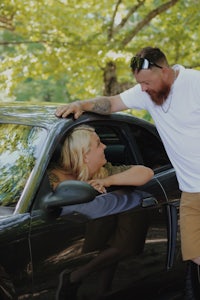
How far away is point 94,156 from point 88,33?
8.04m

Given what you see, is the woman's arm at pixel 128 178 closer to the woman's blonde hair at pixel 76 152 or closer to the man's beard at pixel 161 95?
the woman's blonde hair at pixel 76 152

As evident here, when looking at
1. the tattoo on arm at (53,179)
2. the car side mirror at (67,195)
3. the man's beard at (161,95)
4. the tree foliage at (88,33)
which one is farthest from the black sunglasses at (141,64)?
the tree foliage at (88,33)

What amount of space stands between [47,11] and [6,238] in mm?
8630

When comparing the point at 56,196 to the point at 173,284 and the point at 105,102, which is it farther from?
the point at 173,284

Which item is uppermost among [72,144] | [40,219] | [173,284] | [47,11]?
[47,11]

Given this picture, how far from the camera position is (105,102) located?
3.80 metres

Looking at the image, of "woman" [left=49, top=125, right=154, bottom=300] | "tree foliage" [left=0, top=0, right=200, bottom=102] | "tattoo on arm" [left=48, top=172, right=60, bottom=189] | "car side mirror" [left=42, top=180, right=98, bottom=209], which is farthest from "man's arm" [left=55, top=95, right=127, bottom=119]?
"tree foliage" [left=0, top=0, right=200, bottom=102]

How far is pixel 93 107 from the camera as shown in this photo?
368 centimetres

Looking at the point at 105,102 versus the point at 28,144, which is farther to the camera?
the point at 105,102

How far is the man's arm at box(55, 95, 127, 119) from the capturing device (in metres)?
3.46

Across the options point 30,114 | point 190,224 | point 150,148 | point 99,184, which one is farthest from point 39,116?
point 190,224

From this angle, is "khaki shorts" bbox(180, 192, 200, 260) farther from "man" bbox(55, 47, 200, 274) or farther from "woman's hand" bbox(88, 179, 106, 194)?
"woman's hand" bbox(88, 179, 106, 194)

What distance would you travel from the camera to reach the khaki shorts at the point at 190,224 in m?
3.74

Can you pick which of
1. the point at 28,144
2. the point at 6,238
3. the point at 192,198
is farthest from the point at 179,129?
the point at 6,238
